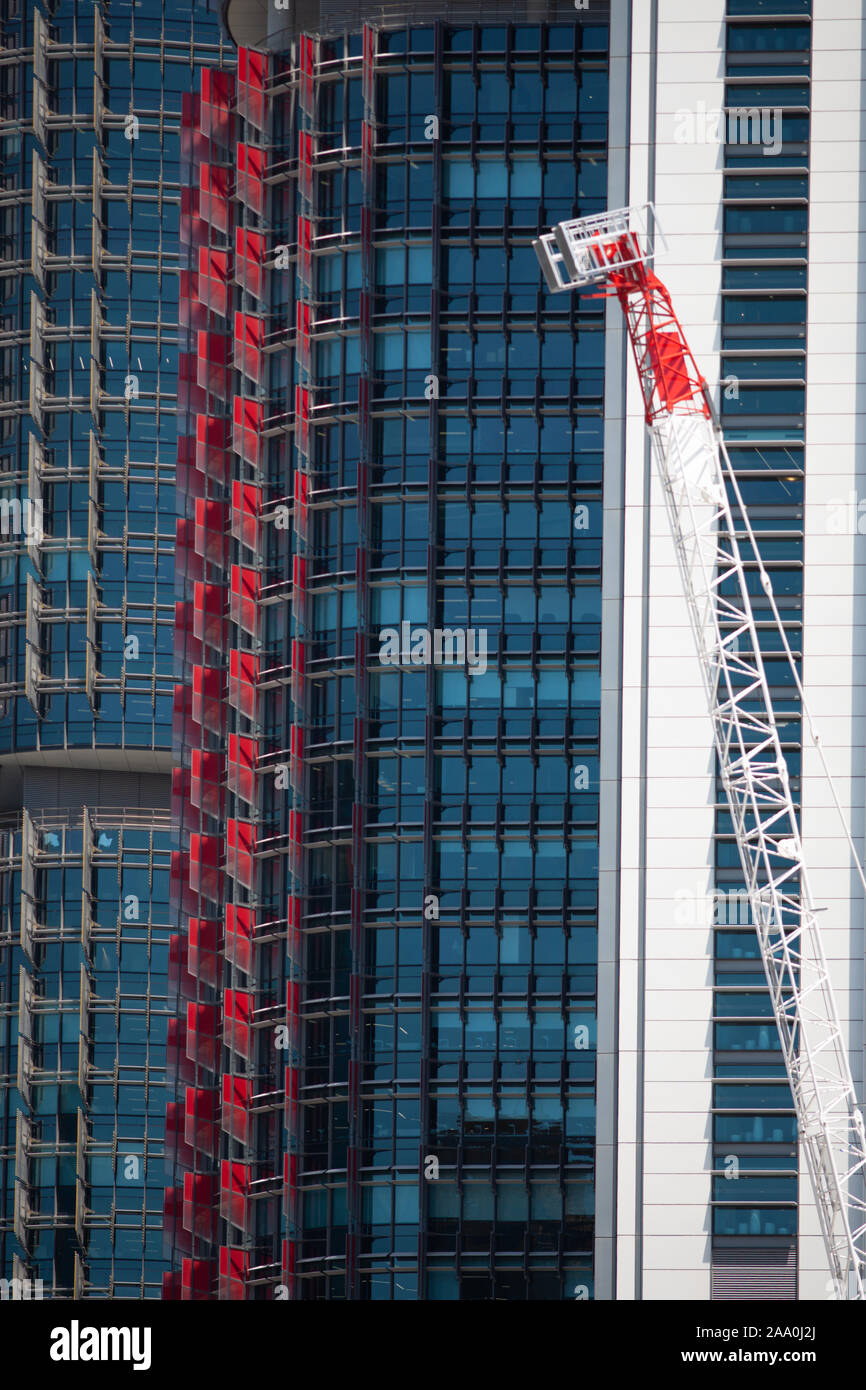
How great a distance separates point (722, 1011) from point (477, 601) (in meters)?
30.8

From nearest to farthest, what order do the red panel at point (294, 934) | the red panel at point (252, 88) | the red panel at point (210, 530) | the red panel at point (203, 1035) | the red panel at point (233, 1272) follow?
the red panel at point (233, 1272)
the red panel at point (294, 934)
the red panel at point (203, 1035)
the red panel at point (210, 530)
the red panel at point (252, 88)

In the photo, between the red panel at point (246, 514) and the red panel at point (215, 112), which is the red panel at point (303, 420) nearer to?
the red panel at point (246, 514)

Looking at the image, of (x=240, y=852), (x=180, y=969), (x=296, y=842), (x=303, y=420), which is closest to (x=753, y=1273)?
(x=296, y=842)

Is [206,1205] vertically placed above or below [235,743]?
below

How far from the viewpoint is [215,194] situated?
177 m

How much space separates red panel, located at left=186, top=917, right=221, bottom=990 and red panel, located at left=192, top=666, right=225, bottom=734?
423 inches

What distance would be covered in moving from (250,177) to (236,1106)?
51.8m

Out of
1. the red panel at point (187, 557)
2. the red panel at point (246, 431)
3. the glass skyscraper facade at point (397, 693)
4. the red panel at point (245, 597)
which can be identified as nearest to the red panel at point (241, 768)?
the glass skyscraper facade at point (397, 693)

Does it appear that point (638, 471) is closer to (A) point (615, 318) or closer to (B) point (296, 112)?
(A) point (615, 318)

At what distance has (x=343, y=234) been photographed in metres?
169

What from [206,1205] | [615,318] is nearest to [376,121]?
[615,318]

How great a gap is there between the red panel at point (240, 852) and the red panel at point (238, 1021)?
607cm

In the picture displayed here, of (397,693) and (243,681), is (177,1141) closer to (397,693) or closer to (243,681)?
(243,681)

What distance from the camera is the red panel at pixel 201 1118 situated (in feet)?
553
